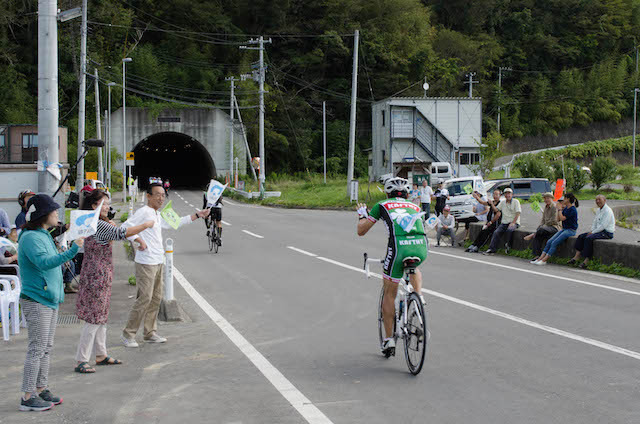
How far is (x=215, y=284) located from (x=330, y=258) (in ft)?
13.4

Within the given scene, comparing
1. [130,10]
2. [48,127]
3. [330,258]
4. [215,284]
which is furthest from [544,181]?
[130,10]

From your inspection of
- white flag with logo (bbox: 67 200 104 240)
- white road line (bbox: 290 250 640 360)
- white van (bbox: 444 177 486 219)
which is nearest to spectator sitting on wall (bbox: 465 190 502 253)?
white road line (bbox: 290 250 640 360)

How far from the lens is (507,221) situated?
699 inches

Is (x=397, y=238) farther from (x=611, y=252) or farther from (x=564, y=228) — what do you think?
(x=564, y=228)

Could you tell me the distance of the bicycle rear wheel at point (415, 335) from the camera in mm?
6641

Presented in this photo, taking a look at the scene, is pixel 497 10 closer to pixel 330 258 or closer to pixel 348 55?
pixel 348 55

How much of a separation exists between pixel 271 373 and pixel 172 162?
8396 cm

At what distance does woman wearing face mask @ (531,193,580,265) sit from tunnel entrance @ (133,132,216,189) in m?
59.5

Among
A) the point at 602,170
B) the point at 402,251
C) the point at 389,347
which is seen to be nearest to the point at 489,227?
the point at 389,347

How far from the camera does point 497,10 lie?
83.1 meters

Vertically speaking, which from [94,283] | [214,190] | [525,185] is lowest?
[94,283]

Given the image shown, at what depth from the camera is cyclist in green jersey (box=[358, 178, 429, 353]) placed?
Result: 23.0ft

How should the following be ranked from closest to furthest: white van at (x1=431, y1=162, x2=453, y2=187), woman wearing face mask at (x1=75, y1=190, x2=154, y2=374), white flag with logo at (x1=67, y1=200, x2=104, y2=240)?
white flag with logo at (x1=67, y1=200, x2=104, y2=240) < woman wearing face mask at (x1=75, y1=190, x2=154, y2=374) < white van at (x1=431, y1=162, x2=453, y2=187)

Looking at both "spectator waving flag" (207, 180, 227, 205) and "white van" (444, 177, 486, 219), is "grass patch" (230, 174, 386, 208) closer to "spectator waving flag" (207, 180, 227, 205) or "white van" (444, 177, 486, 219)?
"white van" (444, 177, 486, 219)
